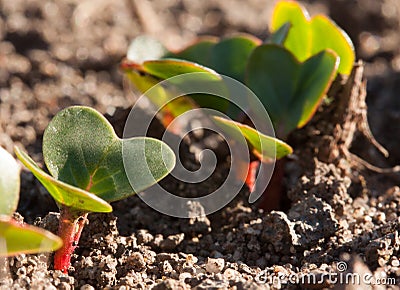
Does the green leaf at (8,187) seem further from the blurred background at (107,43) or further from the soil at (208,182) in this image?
the blurred background at (107,43)

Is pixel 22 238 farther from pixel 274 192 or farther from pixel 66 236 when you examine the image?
pixel 274 192

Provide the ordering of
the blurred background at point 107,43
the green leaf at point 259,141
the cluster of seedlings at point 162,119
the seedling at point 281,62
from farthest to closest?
the blurred background at point 107,43 → the seedling at point 281,62 → the green leaf at point 259,141 → the cluster of seedlings at point 162,119

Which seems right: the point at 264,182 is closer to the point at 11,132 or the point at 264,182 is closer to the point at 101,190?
the point at 101,190

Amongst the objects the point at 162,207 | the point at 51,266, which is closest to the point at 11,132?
the point at 162,207

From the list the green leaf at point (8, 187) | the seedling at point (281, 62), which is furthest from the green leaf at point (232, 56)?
the green leaf at point (8, 187)

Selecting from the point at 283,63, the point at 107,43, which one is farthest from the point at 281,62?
the point at 107,43
